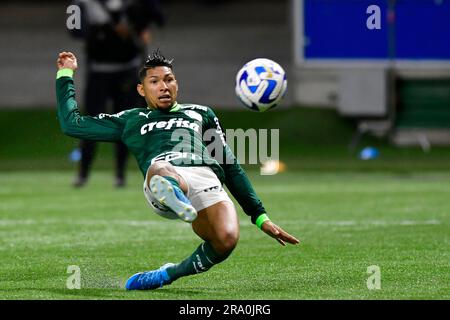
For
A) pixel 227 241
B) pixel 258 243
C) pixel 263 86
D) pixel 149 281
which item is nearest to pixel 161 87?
pixel 263 86

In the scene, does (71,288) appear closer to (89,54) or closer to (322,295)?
(322,295)

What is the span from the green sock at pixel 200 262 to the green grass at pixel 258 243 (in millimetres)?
108

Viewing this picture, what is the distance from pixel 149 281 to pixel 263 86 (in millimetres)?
1728

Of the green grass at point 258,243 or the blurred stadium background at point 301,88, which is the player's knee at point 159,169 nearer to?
the green grass at point 258,243

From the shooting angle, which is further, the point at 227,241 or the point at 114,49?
the point at 114,49

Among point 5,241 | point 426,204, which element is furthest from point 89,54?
point 5,241

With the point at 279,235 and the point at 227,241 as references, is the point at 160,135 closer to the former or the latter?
the point at 227,241

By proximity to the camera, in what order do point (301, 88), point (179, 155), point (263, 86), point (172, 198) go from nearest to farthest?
1. point (172, 198)
2. point (179, 155)
3. point (263, 86)
4. point (301, 88)

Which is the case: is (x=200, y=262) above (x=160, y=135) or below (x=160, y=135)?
below

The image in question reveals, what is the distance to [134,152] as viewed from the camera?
25.9 ft

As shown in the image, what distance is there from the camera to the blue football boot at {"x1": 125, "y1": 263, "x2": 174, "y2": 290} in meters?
7.60

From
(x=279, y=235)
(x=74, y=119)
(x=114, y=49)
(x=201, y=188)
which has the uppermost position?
(x=74, y=119)

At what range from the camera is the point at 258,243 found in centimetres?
1047

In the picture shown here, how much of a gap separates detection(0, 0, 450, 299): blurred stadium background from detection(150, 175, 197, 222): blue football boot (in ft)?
23.9
